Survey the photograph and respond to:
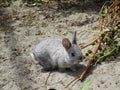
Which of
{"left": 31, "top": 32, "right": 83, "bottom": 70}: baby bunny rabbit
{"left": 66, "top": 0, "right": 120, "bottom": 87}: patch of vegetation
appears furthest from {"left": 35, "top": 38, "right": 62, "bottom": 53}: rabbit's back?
{"left": 66, "top": 0, "right": 120, "bottom": 87}: patch of vegetation


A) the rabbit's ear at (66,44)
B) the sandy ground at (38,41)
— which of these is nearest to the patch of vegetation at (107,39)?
the sandy ground at (38,41)

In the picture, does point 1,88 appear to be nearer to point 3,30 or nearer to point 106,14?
point 3,30

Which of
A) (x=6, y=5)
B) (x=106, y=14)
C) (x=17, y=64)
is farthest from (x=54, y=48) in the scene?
(x=6, y=5)

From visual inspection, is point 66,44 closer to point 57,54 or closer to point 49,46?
→ point 57,54

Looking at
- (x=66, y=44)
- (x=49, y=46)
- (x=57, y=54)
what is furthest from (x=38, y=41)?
(x=66, y=44)

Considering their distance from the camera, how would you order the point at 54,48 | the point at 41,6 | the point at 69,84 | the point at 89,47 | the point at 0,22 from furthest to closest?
the point at 41,6
the point at 0,22
the point at 89,47
the point at 54,48
the point at 69,84

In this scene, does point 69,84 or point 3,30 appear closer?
point 69,84
